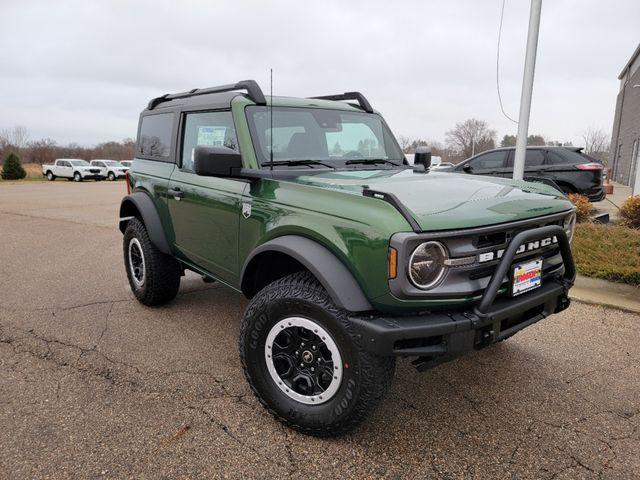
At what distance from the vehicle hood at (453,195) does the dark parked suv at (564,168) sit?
7198 millimetres

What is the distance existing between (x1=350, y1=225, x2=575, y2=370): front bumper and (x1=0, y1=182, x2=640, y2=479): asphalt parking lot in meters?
0.60

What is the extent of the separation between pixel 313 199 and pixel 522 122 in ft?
19.1

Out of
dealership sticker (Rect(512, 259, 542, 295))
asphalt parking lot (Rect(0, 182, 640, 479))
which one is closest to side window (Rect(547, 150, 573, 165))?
asphalt parking lot (Rect(0, 182, 640, 479))

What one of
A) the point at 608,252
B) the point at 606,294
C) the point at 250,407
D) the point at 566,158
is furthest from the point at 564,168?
the point at 250,407

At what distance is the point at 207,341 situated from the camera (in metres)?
3.77

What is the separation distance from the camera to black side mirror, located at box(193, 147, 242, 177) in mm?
2734

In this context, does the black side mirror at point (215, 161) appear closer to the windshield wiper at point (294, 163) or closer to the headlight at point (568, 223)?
the windshield wiper at point (294, 163)

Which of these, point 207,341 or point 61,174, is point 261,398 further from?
point 61,174

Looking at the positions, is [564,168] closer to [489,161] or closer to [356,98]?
[489,161]

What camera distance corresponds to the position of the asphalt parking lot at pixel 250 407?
232cm

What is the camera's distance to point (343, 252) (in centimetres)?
232

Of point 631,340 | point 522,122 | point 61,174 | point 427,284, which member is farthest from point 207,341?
point 61,174

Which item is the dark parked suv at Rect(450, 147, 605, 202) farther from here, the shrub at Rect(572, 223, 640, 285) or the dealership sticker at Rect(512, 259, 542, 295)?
the dealership sticker at Rect(512, 259, 542, 295)

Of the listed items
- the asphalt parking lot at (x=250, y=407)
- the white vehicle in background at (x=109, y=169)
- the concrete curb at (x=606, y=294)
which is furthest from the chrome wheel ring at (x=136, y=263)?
the white vehicle in background at (x=109, y=169)
